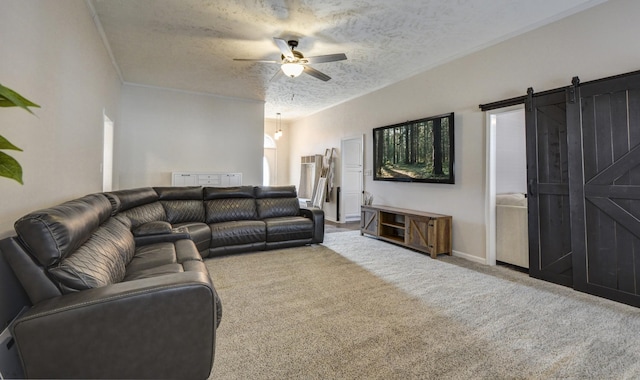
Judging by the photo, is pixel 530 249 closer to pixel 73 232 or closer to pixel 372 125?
pixel 372 125

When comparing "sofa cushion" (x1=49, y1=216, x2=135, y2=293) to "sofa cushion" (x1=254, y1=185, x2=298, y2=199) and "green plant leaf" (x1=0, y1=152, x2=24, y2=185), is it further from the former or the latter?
"sofa cushion" (x1=254, y1=185, x2=298, y2=199)

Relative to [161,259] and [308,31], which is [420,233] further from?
[161,259]

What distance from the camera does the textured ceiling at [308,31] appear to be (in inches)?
116

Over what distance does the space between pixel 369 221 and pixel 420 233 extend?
3.92ft

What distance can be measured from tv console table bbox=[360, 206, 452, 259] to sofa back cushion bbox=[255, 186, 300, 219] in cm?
148

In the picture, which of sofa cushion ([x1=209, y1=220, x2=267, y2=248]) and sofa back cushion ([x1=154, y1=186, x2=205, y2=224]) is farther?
sofa back cushion ([x1=154, y1=186, x2=205, y2=224])

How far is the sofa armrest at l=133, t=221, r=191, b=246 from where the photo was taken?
9.66ft

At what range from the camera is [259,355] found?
184 cm

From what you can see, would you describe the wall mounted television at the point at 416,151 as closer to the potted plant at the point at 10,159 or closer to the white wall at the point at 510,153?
the white wall at the point at 510,153

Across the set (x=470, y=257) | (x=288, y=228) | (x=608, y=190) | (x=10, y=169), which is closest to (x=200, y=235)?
(x=288, y=228)

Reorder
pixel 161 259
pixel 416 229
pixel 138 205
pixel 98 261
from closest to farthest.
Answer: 1. pixel 98 261
2. pixel 161 259
3. pixel 138 205
4. pixel 416 229

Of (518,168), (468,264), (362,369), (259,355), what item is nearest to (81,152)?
(259,355)

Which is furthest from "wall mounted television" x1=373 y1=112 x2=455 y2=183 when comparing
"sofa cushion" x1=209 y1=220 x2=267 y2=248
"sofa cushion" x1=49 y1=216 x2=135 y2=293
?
"sofa cushion" x1=49 y1=216 x2=135 y2=293

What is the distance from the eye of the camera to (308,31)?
346 cm
